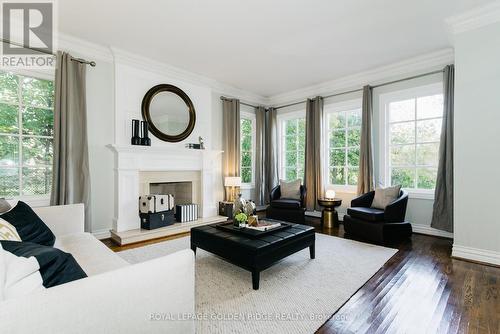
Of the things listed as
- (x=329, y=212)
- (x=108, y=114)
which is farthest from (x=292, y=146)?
(x=108, y=114)

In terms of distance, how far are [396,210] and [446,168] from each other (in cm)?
104

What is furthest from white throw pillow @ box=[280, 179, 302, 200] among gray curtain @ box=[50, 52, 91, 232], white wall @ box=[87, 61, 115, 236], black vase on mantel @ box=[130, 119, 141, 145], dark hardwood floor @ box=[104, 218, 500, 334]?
gray curtain @ box=[50, 52, 91, 232]

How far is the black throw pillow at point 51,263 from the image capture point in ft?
3.36

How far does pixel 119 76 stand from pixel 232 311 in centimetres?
383

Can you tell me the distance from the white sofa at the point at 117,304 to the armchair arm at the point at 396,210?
10.8 ft

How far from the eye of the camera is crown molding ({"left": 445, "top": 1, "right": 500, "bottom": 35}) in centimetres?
279

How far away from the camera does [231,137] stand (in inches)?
216

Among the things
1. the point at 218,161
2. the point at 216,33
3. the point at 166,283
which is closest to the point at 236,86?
the point at 218,161

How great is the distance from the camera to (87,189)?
3537 millimetres

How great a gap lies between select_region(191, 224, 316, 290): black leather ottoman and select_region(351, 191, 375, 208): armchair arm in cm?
168

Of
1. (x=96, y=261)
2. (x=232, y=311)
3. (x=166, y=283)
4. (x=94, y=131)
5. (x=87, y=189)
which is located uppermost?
(x=94, y=131)

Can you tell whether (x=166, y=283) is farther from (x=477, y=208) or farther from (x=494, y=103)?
(x=494, y=103)

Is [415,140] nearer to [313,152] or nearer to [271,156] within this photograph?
[313,152]

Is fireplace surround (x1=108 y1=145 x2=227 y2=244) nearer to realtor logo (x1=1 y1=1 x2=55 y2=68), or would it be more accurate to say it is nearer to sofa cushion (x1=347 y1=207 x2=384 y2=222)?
realtor logo (x1=1 y1=1 x2=55 y2=68)
